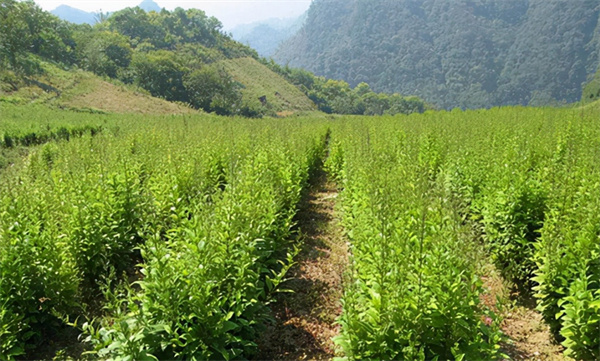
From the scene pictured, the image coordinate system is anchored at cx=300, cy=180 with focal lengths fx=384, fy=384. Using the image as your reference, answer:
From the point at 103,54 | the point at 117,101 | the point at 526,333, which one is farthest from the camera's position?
the point at 103,54

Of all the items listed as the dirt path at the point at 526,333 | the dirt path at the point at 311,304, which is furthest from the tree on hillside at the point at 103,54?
the dirt path at the point at 526,333

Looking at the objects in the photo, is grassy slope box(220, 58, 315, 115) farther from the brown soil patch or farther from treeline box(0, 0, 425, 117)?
the brown soil patch

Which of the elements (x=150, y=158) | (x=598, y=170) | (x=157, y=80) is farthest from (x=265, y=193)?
(x=157, y=80)

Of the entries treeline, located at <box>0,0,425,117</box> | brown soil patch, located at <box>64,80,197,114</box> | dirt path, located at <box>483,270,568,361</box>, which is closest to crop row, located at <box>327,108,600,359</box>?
dirt path, located at <box>483,270,568,361</box>

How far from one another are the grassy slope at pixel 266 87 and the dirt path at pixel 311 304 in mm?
77958

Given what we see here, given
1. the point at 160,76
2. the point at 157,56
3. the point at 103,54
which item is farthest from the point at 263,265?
the point at 103,54

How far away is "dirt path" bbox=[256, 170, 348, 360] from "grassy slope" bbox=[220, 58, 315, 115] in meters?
78.0

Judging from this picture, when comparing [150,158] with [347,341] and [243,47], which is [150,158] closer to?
[347,341]

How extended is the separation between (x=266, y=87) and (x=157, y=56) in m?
34.9

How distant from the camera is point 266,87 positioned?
104000 millimetres

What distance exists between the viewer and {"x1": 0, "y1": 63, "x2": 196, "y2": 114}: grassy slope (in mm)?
39000

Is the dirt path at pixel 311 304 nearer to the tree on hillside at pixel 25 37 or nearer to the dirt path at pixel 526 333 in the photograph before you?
the dirt path at pixel 526 333

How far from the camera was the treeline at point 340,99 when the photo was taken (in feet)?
399

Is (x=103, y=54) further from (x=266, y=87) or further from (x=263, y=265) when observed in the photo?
(x=263, y=265)
